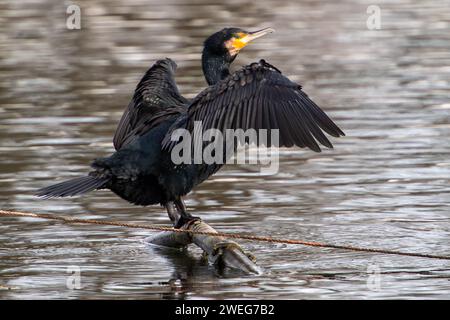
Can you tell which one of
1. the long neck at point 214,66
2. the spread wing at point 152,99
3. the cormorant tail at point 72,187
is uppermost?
the long neck at point 214,66

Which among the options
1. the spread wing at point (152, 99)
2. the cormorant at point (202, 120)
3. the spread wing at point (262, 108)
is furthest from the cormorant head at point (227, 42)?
the spread wing at point (262, 108)

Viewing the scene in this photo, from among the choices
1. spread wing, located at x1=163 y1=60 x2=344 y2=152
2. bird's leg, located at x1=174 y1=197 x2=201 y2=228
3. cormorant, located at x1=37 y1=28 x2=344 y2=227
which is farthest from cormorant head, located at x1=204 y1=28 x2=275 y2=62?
bird's leg, located at x1=174 y1=197 x2=201 y2=228

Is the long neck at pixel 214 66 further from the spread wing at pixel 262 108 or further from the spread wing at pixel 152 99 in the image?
the spread wing at pixel 262 108

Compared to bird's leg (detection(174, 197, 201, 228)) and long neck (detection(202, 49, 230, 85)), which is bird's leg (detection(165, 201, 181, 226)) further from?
long neck (detection(202, 49, 230, 85))

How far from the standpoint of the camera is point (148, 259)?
8.28m

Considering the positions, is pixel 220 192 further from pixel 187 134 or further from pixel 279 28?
pixel 279 28

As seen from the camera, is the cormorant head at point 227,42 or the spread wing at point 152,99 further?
the spread wing at point 152,99

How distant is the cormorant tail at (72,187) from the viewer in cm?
762

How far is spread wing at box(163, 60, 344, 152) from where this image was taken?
7570mm

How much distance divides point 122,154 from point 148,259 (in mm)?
751


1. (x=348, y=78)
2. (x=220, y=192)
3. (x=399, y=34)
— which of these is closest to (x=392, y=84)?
(x=348, y=78)

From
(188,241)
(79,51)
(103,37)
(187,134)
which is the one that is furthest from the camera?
(103,37)

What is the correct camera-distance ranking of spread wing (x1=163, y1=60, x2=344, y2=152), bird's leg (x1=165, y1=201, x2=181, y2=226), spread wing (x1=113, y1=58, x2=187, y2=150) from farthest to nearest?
spread wing (x1=113, y1=58, x2=187, y2=150), bird's leg (x1=165, y1=201, x2=181, y2=226), spread wing (x1=163, y1=60, x2=344, y2=152)

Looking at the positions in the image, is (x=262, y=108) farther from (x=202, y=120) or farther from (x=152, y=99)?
(x=152, y=99)
